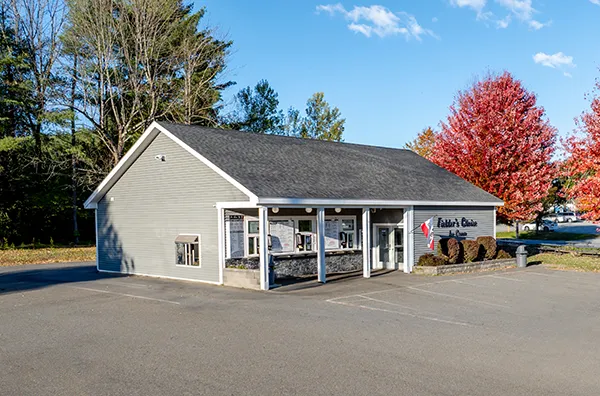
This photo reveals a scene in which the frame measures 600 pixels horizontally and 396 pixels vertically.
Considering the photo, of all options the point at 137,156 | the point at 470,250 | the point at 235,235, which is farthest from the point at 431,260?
the point at 137,156

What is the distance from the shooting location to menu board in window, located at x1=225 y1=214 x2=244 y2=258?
59.8 feet

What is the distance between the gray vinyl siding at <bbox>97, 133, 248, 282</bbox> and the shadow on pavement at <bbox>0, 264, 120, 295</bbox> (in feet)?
3.93

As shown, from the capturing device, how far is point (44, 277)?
69.9 feet

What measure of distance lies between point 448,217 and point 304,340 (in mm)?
14616

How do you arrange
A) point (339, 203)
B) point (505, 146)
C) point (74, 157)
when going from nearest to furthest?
point (339, 203)
point (505, 146)
point (74, 157)

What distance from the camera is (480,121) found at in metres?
29.4

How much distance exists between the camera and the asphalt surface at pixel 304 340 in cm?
755

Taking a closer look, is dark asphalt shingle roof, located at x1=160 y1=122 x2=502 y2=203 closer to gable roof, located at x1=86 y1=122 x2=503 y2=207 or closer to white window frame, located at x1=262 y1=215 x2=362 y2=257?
gable roof, located at x1=86 y1=122 x2=503 y2=207

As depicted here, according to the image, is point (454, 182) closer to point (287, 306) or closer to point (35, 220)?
point (287, 306)

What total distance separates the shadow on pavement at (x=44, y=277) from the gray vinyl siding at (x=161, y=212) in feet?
3.93

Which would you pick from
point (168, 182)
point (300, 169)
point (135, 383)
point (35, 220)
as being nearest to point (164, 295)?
point (168, 182)

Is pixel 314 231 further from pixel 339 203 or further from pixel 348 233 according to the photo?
pixel 339 203

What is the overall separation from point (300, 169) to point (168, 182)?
4.85 meters

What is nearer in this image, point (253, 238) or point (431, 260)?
point (253, 238)
